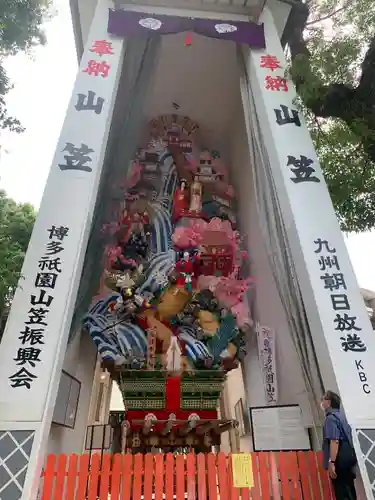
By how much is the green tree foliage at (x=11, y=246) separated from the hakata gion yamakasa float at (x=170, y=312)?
1056 millimetres

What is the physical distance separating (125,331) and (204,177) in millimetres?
3402

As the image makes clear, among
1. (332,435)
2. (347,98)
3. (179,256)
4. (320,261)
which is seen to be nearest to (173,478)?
(332,435)

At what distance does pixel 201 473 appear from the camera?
3391 mm

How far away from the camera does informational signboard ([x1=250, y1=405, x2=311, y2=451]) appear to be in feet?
15.6

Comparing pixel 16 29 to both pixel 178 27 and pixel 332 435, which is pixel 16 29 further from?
pixel 332 435

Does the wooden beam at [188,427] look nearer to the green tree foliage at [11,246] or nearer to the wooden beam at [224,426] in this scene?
the wooden beam at [224,426]

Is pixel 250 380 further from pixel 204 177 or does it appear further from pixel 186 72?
pixel 186 72

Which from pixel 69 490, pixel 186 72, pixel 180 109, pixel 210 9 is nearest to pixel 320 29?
pixel 210 9

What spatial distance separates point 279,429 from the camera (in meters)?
4.86

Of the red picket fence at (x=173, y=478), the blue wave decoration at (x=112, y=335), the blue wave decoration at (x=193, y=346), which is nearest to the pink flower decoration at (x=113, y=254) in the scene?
the blue wave decoration at (x=112, y=335)

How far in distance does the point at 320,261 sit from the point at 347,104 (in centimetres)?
195

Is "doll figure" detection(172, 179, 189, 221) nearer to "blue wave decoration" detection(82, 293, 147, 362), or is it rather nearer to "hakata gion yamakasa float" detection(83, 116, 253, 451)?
"hakata gion yamakasa float" detection(83, 116, 253, 451)

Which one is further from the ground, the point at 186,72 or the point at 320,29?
the point at 186,72

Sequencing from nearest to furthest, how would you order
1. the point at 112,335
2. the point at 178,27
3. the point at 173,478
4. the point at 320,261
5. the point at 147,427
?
the point at 173,478 < the point at 320,261 < the point at 147,427 < the point at 112,335 < the point at 178,27
